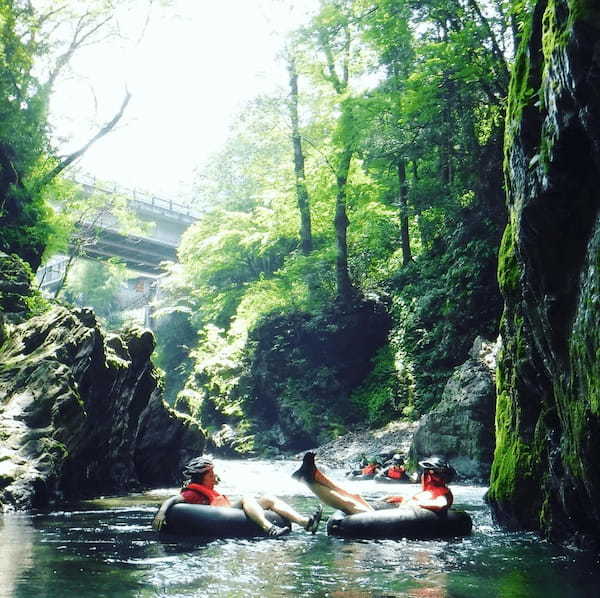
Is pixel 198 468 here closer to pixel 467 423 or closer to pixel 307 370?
pixel 467 423

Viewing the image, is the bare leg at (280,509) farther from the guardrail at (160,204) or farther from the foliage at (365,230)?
the guardrail at (160,204)

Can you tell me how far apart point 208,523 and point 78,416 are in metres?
5.32

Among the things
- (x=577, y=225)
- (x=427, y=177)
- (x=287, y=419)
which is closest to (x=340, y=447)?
(x=287, y=419)

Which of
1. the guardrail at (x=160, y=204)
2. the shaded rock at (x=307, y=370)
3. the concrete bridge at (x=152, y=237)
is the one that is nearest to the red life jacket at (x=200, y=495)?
the shaded rock at (x=307, y=370)

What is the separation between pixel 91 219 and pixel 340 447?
1355 centimetres

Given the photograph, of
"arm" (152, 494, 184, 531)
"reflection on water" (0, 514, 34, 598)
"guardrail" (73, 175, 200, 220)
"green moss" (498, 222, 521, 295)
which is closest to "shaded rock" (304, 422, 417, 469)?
"green moss" (498, 222, 521, 295)

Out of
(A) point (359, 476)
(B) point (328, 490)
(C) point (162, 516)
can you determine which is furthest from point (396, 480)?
(C) point (162, 516)

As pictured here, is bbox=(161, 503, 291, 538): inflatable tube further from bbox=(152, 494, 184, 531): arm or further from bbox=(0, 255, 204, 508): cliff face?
bbox=(0, 255, 204, 508): cliff face

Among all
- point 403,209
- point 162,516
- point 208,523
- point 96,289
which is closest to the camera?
point 208,523

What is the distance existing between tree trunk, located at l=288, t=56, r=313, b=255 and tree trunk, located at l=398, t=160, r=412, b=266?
453 cm

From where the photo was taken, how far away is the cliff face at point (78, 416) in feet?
37.6

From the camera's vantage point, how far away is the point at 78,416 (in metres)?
12.8

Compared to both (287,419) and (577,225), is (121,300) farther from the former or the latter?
(577,225)

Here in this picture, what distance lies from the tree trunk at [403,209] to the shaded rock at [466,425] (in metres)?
8.14
